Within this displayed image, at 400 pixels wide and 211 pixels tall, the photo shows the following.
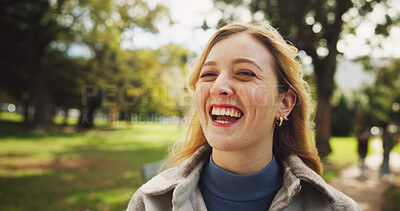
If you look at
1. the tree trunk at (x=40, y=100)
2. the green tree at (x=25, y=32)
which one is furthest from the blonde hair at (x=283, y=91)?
the tree trunk at (x=40, y=100)

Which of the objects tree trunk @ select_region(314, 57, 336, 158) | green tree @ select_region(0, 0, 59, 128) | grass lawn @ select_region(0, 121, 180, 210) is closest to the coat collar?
grass lawn @ select_region(0, 121, 180, 210)

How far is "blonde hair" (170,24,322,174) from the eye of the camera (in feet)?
5.98

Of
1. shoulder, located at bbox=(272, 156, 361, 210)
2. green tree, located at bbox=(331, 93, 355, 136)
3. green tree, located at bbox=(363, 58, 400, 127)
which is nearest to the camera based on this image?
shoulder, located at bbox=(272, 156, 361, 210)

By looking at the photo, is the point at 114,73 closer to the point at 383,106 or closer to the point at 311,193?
the point at 311,193

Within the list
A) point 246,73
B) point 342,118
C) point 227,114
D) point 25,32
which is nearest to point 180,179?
point 227,114

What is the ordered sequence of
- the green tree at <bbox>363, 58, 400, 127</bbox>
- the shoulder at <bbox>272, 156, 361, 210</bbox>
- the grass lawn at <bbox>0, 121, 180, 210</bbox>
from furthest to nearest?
the green tree at <bbox>363, 58, 400, 127</bbox>, the grass lawn at <bbox>0, 121, 180, 210</bbox>, the shoulder at <bbox>272, 156, 361, 210</bbox>

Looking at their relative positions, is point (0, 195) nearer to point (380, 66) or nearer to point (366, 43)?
point (366, 43)

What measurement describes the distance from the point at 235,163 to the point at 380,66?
21.3m

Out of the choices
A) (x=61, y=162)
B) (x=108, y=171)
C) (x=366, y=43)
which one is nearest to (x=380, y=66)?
(x=366, y=43)

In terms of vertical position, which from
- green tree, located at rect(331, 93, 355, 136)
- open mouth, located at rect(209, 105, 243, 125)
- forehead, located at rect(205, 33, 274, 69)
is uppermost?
forehead, located at rect(205, 33, 274, 69)

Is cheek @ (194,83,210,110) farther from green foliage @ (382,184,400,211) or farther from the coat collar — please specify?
green foliage @ (382,184,400,211)

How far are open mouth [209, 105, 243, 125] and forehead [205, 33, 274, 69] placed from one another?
0.30m

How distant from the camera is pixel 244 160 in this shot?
1723 mm

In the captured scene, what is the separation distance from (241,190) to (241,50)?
32.7 inches
